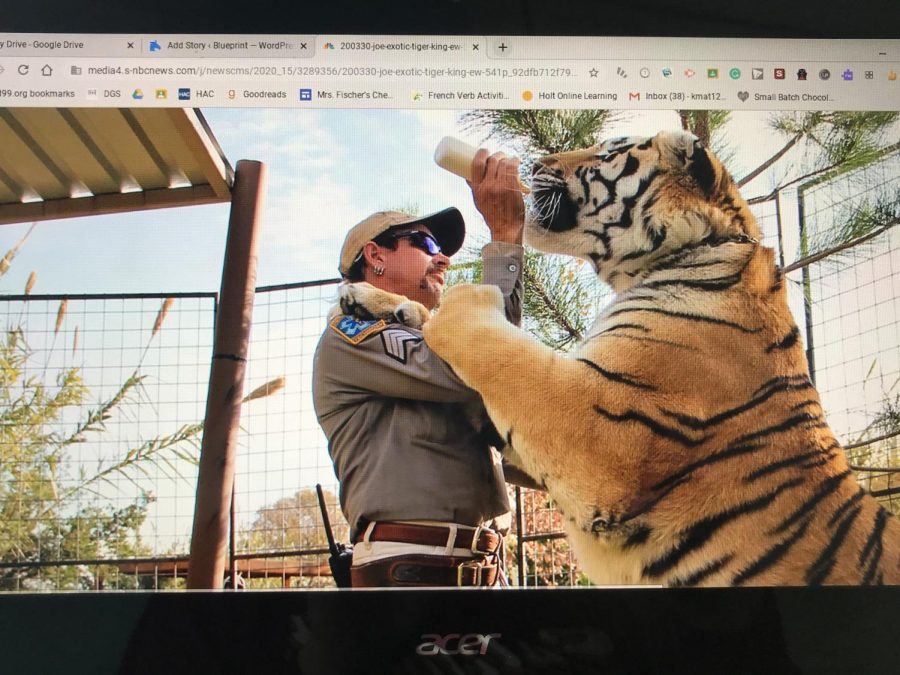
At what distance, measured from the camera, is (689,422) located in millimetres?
1023

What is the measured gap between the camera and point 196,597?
0.97 metres

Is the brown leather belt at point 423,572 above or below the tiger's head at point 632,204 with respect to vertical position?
below

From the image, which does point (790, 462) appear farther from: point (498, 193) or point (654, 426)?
point (498, 193)

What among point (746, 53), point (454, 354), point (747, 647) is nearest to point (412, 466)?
point (454, 354)

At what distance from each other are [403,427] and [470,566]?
0.67 feet

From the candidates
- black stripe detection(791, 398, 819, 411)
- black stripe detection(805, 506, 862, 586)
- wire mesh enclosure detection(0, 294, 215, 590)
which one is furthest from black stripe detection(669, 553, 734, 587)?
wire mesh enclosure detection(0, 294, 215, 590)

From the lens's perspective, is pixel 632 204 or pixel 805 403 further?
pixel 632 204

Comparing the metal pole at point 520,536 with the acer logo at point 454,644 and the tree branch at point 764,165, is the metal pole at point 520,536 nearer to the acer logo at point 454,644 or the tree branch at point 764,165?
the acer logo at point 454,644

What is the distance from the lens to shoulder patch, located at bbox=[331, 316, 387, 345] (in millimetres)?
1074

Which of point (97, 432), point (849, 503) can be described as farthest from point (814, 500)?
point (97, 432)

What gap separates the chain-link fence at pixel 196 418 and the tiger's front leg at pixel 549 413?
0.05 meters

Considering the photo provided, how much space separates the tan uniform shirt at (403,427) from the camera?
1.03 metres

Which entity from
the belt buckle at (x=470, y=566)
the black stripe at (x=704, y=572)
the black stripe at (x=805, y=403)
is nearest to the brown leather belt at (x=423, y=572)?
the belt buckle at (x=470, y=566)

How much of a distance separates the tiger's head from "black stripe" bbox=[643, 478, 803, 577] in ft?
1.11
